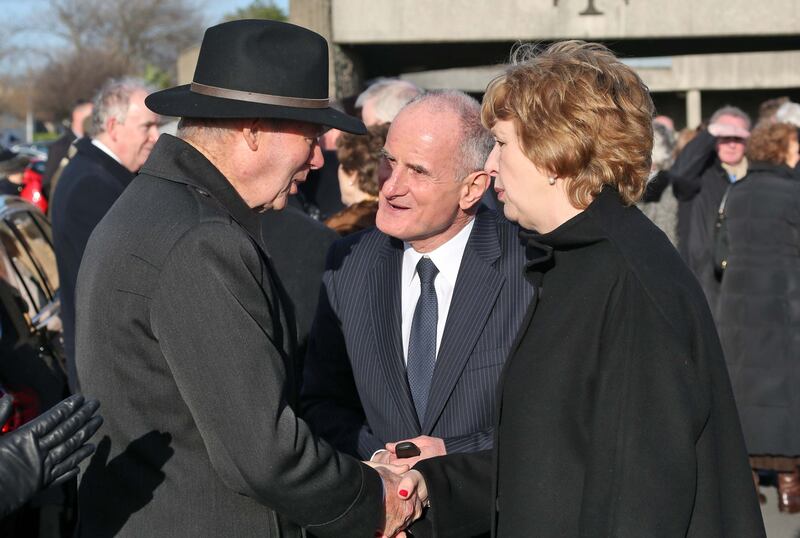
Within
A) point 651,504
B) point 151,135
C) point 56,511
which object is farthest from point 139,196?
point 151,135

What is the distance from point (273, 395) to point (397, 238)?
115 centimetres

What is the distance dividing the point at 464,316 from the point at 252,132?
0.93m

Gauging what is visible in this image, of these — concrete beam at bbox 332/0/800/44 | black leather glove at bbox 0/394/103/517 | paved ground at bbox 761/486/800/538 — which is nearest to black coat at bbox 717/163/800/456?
paved ground at bbox 761/486/800/538

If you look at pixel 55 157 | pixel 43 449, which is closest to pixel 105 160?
pixel 43 449

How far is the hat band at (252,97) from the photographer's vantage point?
2605 millimetres

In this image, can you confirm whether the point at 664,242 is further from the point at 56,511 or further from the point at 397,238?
the point at 56,511

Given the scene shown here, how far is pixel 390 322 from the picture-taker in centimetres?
330

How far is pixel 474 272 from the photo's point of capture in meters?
3.25

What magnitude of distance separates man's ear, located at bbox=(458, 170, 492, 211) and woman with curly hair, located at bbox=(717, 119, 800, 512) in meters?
3.79

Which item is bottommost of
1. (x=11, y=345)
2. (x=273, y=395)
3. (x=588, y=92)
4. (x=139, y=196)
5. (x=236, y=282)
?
(x=11, y=345)

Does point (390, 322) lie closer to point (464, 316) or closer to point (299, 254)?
point (464, 316)

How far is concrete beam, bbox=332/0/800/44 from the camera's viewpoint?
8883 mm

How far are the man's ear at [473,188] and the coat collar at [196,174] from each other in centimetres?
94

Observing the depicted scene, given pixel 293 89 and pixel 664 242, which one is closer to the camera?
pixel 664 242
